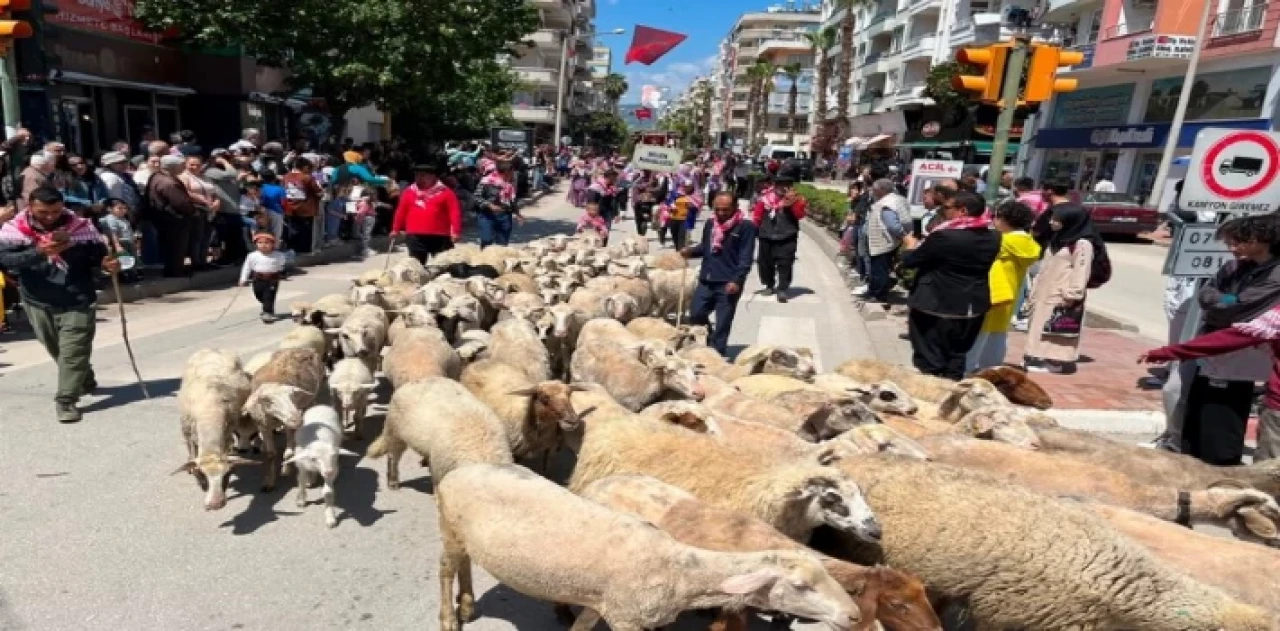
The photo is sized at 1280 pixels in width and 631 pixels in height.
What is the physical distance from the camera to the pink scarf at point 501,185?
12.5 metres

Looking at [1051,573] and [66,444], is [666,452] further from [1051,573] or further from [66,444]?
[66,444]

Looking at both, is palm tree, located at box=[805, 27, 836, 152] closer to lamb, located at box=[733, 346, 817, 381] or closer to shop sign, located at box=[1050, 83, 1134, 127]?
shop sign, located at box=[1050, 83, 1134, 127]

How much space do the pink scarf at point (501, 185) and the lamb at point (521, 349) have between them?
6244mm

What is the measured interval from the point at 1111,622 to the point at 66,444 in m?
6.58

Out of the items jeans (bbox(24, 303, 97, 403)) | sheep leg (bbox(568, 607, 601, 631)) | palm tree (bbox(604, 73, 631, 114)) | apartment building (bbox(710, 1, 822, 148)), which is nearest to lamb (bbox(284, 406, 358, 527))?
sheep leg (bbox(568, 607, 601, 631))

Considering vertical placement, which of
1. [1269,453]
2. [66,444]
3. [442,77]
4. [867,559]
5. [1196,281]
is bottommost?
[66,444]

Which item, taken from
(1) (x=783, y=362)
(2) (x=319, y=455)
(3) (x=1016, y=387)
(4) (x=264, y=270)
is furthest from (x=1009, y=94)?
(4) (x=264, y=270)

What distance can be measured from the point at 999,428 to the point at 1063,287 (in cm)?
423

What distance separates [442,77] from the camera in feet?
56.2

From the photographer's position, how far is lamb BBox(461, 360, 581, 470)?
467 cm

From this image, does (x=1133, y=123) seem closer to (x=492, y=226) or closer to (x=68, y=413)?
(x=492, y=226)

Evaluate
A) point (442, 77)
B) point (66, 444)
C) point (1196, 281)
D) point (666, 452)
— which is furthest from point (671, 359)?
point (442, 77)

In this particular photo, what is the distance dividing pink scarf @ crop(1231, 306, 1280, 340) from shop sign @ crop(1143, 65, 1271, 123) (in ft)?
86.6

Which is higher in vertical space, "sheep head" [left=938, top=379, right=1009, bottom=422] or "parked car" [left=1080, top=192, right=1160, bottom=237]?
"parked car" [left=1080, top=192, right=1160, bottom=237]
